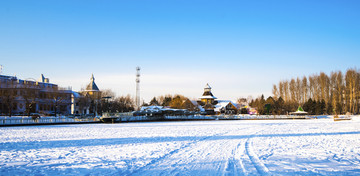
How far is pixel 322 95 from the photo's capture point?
76875 mm

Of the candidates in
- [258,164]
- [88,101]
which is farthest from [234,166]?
[88,101]

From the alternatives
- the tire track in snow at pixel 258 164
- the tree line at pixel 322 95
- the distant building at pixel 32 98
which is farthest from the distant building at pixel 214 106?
the tire track in snow at pixel 258 164

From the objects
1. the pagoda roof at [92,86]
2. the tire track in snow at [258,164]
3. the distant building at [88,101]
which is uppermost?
the pagoda roof at [92,86]

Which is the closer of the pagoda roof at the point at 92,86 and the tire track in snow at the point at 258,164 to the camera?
the tire track in snow at the point at 258,164

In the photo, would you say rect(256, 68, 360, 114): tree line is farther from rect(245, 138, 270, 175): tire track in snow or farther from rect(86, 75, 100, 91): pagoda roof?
rect(245, 138, 270, 175): tire track in snow

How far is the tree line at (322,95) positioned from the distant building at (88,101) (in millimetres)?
41791

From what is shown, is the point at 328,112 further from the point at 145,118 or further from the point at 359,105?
the point at 145,118

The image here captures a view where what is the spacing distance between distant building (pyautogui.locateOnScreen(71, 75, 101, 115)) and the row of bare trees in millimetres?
47024

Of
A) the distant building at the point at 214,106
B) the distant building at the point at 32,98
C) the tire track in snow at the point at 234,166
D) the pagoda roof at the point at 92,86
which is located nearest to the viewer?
the tire track in snow at the point at 234,166

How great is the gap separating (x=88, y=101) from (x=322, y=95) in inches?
2214

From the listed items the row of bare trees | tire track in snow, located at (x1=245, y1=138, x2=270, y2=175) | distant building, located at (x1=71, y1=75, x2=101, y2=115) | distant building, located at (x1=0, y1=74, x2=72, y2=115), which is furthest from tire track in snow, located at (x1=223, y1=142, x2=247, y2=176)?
the row of bare trees

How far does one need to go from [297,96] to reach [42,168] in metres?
81.8

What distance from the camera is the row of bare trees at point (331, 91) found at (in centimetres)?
7200

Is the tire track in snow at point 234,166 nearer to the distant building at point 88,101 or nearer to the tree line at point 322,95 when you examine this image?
the distant building at point 88,101
